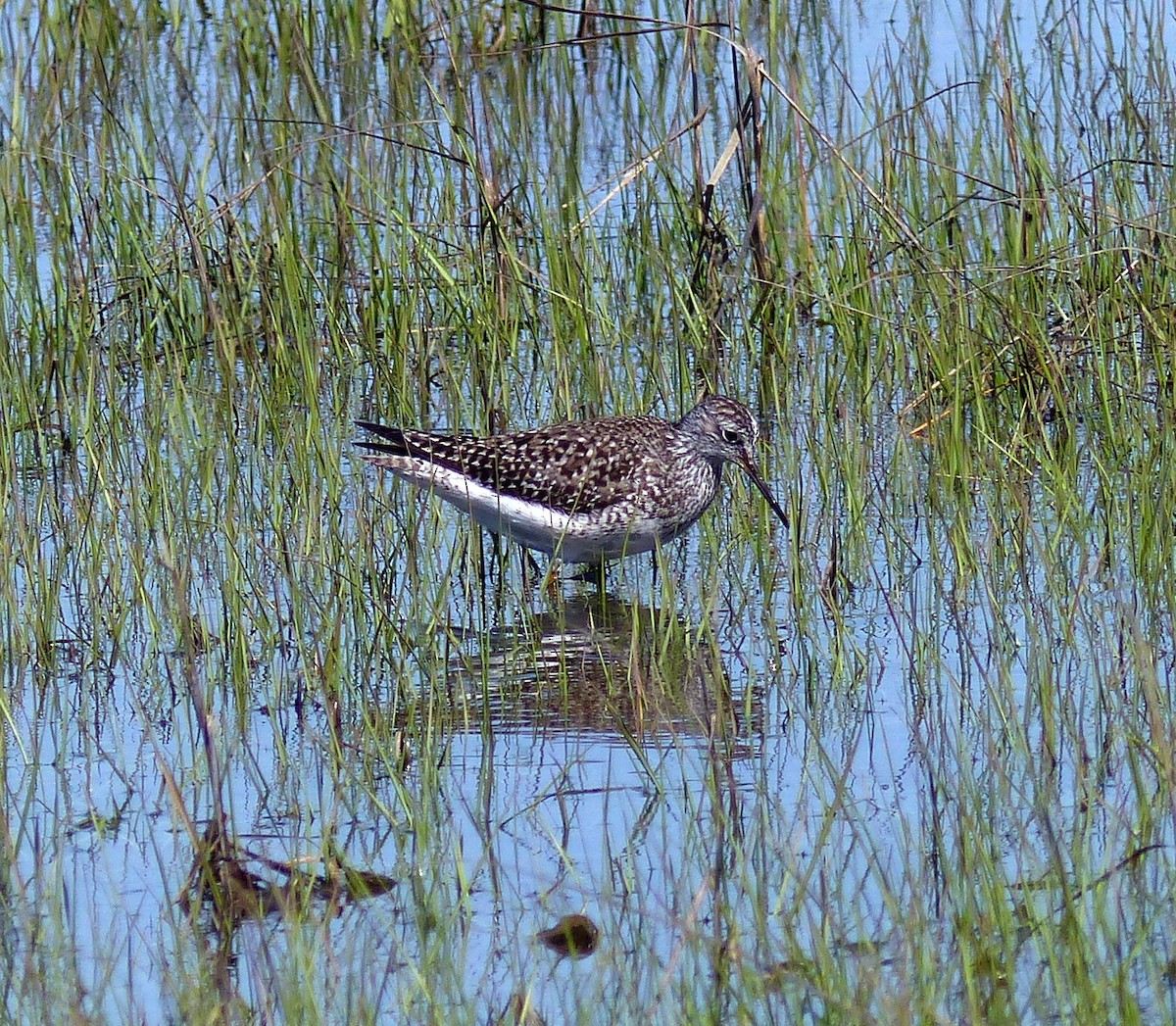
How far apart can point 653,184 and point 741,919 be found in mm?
4560

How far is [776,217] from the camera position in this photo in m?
8.58

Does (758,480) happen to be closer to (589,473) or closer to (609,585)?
(589,473)

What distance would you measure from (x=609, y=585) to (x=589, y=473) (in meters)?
0.47

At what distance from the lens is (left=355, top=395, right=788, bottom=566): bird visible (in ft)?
22.1

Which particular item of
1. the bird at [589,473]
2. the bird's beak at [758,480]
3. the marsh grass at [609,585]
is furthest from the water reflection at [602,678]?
the bird's beak at [758,480]

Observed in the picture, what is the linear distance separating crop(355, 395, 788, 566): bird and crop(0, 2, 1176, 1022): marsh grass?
6.1 inches

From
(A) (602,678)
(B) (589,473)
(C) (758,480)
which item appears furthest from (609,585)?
(A) (602,678)

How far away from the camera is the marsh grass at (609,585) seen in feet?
12.8

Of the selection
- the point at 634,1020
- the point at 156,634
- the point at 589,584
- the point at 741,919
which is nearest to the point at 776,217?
the point at 589,584

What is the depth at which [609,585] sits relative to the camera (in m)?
7.14

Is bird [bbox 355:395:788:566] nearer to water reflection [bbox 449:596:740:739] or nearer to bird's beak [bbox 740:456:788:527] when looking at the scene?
bird's beak [bbox 740:456:788:527]

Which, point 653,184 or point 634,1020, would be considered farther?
point 653,184

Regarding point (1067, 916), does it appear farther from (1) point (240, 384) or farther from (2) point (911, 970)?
(1) point (240, 384)

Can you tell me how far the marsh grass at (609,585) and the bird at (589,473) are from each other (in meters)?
0.16
